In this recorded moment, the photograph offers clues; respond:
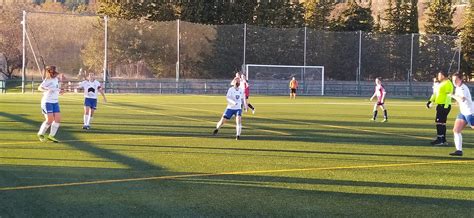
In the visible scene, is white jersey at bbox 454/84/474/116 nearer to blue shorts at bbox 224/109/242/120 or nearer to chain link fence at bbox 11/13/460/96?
blue shorts at bbox 224/109/242/120

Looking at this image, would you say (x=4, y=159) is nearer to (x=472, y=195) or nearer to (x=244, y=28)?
(x=472, y=195)

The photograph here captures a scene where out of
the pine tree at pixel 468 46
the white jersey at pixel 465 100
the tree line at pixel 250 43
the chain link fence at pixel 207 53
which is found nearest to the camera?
the white jersey at pixel 465 100

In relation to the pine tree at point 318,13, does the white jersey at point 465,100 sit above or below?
below

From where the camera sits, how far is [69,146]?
13.6 meters

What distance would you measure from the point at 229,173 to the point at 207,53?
139 feet

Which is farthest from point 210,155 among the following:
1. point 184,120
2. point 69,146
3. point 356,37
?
point 356,37

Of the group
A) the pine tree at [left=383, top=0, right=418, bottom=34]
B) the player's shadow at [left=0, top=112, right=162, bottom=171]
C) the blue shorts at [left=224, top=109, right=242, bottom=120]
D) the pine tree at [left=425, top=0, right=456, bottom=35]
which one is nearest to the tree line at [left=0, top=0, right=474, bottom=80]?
the pine tree at [left=383, top=0, right=418, bottom=34]

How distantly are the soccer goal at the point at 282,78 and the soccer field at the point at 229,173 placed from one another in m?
32.1

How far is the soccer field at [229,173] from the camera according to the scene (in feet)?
25.3

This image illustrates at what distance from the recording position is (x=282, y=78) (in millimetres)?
51781

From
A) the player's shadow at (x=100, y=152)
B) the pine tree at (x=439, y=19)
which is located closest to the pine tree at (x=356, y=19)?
the pine tree at (x=439, y=19)

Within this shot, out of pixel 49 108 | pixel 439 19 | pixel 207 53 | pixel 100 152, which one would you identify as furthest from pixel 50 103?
pixel 439 19

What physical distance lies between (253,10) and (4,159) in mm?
54252

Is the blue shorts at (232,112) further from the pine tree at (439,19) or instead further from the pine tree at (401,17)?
the pine tree at (439,19)
